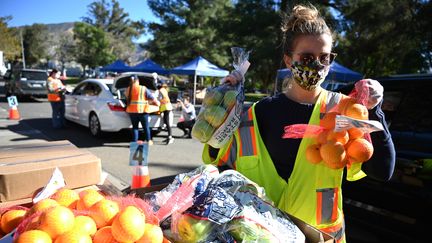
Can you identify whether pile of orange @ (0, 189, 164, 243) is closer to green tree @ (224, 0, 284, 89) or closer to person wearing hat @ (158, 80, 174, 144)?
person wearing hat @ (158, 80, 174, 144)

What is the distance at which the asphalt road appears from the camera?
6.42 m

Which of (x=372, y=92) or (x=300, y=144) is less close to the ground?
(x=372, y=92)

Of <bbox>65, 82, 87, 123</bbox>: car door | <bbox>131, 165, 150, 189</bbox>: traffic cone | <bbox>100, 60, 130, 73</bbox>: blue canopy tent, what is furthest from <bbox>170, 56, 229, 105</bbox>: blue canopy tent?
<bbox>131, 165, 150, 189</bbox>: traffic cone

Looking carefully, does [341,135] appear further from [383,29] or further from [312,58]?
[383,29]

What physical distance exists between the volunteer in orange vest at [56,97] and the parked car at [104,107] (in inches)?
13.9

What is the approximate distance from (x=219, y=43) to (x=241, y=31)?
40.3 feet

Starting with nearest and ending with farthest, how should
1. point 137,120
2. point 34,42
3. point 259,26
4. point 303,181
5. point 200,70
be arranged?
1. point 303,181
2. point 137,120
3. point 200,70
4. point 259,26
5. point 34,42

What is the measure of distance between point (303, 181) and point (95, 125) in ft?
27.2

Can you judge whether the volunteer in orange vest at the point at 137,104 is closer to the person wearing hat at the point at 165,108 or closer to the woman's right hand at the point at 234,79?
the person wearing hat at the point at 165,108

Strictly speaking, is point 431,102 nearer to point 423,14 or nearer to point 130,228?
point 130,228

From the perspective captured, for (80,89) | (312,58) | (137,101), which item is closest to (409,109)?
(312,58)

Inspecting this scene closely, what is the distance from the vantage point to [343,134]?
55.2 inches

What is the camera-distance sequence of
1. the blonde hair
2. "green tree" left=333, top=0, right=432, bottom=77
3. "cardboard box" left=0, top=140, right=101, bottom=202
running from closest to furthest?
the blonde hair
"cardboard box" left=0, top=140, right=101, bottom=202
"green tree" left=333, top=0, right=432, bottom=77

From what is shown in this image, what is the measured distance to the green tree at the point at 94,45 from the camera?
158 feet
